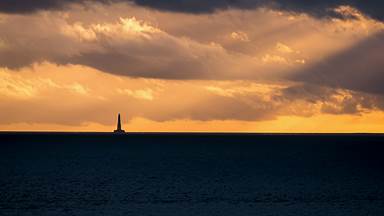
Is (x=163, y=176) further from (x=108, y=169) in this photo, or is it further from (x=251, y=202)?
(x=251, y=202)

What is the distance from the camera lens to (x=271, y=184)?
282ft

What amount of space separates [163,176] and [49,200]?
34316mm

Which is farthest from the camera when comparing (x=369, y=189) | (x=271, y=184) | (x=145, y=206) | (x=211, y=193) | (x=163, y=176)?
(x=163, y=176)

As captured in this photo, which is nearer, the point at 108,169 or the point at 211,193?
the point at 211,193

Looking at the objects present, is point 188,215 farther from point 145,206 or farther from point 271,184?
point 271,184

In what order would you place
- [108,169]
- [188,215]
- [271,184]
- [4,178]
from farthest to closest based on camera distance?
1. [108,169]
2. [4,178]
3. [271,184]
4. [188,215]

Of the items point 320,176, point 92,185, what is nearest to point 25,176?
point 92,185

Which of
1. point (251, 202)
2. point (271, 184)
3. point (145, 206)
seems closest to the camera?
point (145, 206)

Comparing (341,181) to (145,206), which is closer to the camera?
(145,206)

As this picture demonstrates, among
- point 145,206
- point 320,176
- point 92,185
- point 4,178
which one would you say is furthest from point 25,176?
point 320,176

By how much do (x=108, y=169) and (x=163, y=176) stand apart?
20.1m

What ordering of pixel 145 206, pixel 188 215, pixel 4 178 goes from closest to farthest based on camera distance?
pixel 188 215, pixel 145 206, pixel 4 178

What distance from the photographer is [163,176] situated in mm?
97812

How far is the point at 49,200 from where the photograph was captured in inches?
2564
